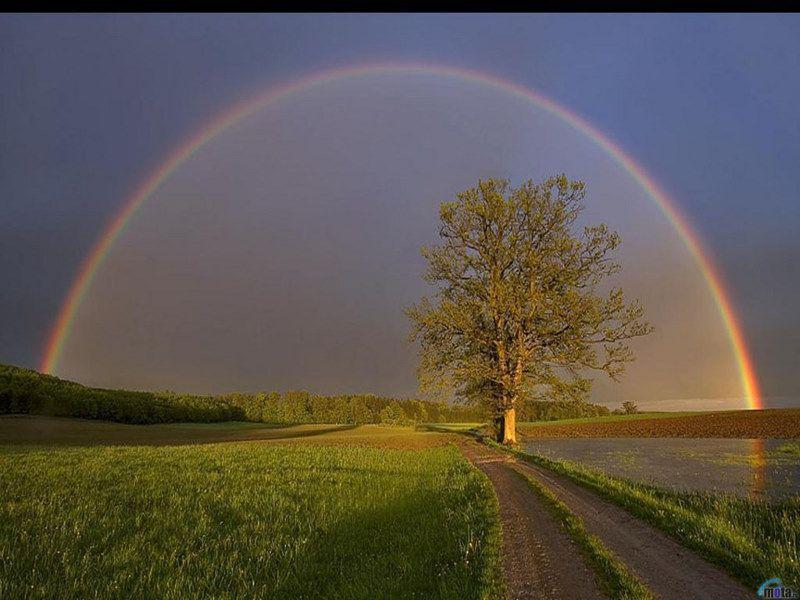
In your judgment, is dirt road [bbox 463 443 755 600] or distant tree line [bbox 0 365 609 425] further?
distant tree line [bbox 0 365 609 425]

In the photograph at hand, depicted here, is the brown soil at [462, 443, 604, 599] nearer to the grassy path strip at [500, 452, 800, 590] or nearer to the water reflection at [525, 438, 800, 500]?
the grassy path strip at [500, 452, 800, 590]

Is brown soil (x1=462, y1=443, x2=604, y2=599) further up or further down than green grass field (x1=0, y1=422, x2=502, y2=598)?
further up

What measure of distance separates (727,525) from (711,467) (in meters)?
12.8

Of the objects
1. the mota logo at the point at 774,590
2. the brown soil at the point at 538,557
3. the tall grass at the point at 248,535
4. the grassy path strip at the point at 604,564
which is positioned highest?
the mota logo at the point at 774,590

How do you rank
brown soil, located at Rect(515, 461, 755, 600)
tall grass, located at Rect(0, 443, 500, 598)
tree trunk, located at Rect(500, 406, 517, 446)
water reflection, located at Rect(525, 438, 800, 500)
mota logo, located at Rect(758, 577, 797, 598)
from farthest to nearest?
tree trunk, located at Rect(500, 406, 517, 446)
water reflection, located at Rect(525, 438, 800, 500)
tall grass, located at Rect(0, 443, 500, 598)
brown soil, located at Rect(515, 461, 755, 600)
mota logo, located at Rect(758, 577, 797, 598)

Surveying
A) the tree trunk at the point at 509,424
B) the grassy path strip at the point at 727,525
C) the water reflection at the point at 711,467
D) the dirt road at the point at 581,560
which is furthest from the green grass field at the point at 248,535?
the tree trunk at the point at 509,424

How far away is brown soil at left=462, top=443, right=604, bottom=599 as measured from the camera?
6.48 m

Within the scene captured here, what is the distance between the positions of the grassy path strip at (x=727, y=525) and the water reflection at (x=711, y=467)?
7.67 feet

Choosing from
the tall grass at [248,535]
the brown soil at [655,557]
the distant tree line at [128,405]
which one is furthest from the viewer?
the distant tree line at [128,405]

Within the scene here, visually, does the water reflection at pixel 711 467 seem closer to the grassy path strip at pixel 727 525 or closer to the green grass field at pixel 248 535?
the grassy path strip at pixel 727 525

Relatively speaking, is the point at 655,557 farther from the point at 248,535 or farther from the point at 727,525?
the point at 248,535

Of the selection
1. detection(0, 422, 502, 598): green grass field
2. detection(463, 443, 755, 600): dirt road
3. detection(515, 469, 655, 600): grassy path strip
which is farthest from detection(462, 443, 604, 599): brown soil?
detection(0, 422, 502, 598): green grass field

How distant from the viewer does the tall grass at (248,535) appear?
6.89m

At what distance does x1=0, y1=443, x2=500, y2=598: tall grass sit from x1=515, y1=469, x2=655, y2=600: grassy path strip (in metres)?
1.54
